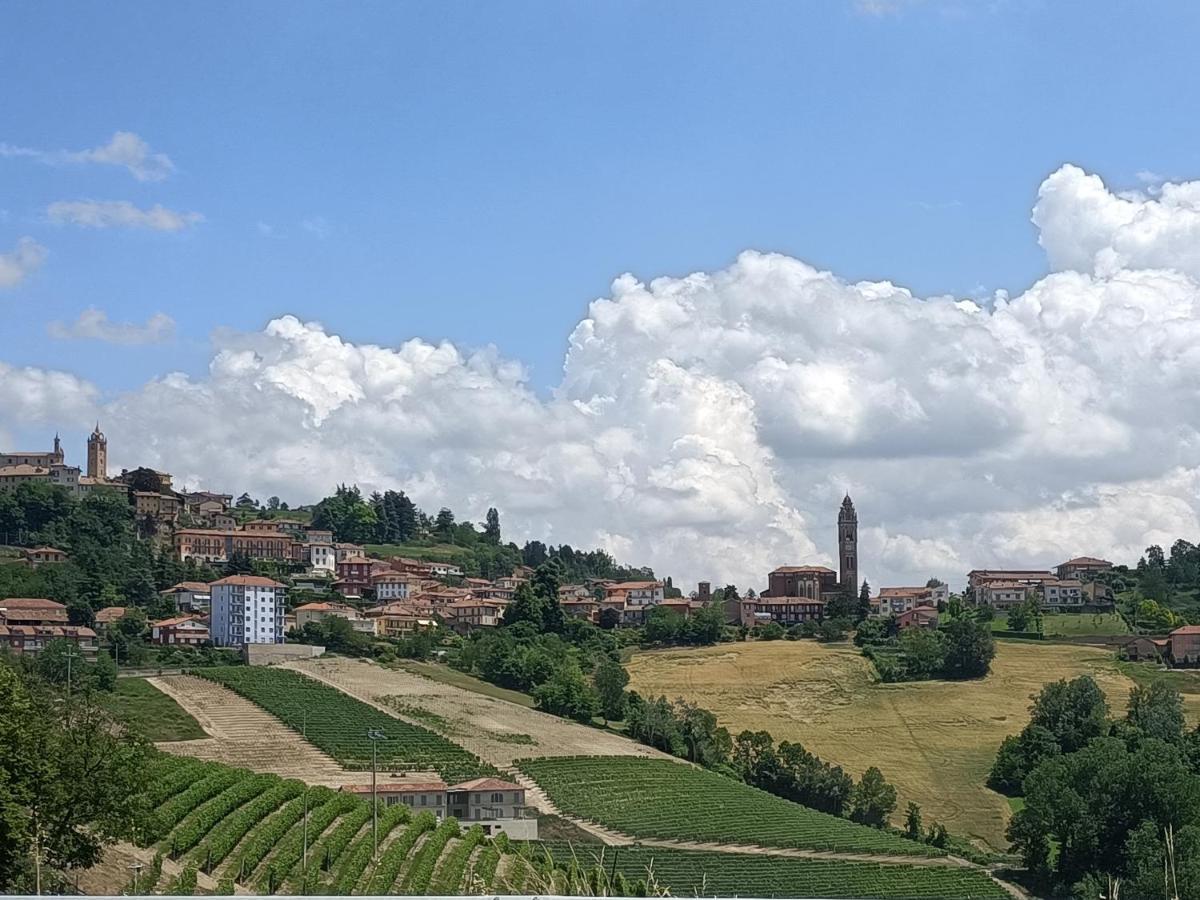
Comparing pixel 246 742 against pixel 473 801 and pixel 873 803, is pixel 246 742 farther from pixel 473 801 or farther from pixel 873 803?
pixel 873 803

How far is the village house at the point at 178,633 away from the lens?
7706 centimetres

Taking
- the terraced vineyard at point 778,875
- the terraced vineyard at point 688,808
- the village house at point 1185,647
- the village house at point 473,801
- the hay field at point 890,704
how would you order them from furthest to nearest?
1. the village house at point 1185,647
2. the hay field at point 890,704
3. the terraced vineyard at point 688,808
4. the village house at point 473,801
5. the terraced vineyard at point 778,875

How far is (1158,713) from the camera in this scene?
63375 millimetres

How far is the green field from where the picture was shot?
53.3 m

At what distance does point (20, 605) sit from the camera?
252 ft

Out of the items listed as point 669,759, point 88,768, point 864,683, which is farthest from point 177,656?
point 88,768

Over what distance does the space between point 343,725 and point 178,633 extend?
22189mm

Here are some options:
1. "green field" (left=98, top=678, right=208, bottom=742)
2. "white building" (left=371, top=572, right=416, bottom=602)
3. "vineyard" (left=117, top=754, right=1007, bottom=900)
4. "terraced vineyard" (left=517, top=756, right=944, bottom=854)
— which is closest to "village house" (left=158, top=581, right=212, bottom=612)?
"white building" (left=371, top=572, right=416, bottom=602)

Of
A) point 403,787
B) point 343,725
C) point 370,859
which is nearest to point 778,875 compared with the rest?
point 403,787

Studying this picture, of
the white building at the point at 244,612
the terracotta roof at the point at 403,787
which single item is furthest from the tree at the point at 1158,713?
the white building at the point at 244,612

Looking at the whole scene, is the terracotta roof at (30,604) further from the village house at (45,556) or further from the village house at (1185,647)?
the village house at (1185,647)

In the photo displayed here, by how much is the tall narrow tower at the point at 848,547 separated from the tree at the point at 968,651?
27445 millimetres

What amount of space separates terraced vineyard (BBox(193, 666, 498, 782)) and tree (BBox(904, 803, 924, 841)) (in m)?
14.1

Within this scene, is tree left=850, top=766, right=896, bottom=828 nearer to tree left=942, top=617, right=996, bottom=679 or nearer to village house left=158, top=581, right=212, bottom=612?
tree left=942, top=617, right=996, bottom=679
